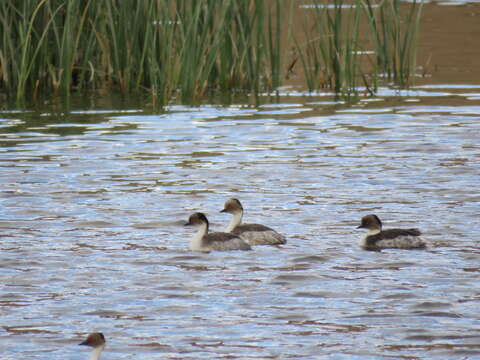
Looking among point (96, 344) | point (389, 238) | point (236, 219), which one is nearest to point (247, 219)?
point (236, 219)

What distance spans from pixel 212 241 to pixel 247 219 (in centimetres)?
130

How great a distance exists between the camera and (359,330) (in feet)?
→ 25.2

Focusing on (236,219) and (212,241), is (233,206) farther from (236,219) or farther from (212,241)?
(212,241)

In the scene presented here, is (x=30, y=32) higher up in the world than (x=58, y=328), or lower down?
higher up

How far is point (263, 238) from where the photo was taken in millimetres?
10273

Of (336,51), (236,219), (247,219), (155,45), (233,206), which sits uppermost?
(155,45)

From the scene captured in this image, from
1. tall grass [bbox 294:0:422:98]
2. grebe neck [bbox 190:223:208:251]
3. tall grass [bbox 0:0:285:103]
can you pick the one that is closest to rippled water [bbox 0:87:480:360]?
grebe neck [bbox 190:223:208:251]

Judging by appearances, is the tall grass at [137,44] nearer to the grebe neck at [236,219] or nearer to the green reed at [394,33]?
the green reed at [394,33]

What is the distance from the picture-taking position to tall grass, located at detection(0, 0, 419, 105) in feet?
57.9

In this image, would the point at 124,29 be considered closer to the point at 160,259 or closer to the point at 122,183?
the point at 122,183

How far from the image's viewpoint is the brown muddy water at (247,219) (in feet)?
25.1

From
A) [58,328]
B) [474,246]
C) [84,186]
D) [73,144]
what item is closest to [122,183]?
[84,186]

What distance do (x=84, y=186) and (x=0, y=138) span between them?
3.80 m

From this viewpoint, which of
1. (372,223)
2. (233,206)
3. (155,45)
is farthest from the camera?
(155,45)
